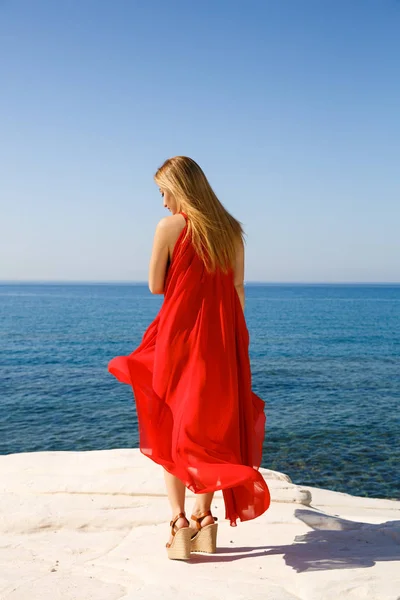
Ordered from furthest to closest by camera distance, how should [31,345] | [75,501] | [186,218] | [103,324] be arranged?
[103,324] < [31,345] < [75,501] < [186,218]

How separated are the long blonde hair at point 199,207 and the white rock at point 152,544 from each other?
208 cm

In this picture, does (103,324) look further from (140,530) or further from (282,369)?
(140,530)

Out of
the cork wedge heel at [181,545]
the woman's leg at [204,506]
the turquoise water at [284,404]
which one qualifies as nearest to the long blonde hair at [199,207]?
the woman's leg at [204,506]

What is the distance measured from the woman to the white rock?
0.37 metres

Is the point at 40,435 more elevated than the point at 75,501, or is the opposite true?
the point at 75,501

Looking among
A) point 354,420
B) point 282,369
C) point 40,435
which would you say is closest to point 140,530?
point 40,435

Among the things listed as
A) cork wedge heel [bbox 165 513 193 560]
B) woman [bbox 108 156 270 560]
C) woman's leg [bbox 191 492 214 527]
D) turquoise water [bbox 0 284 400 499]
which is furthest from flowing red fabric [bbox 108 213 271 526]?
turquoise water [bbox 0 284 400 499]

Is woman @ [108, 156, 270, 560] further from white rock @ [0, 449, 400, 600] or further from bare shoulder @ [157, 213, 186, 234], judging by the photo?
white rock @ [0, 449, 400, 600]

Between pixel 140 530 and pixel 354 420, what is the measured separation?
14016 millimetres

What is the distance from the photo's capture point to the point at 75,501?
5316 mm

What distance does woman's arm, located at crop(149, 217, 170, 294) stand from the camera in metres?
3.99

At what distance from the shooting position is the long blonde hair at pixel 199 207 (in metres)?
3.95

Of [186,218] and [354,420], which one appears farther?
[354,420]

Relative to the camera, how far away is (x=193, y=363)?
3957 millimetres
